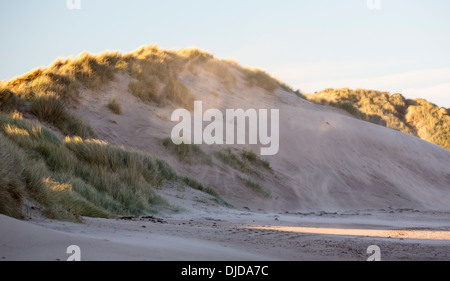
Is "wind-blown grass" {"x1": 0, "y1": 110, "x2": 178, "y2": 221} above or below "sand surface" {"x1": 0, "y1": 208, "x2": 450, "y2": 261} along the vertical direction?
above

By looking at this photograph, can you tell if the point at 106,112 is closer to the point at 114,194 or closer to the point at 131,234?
the point at 114,194

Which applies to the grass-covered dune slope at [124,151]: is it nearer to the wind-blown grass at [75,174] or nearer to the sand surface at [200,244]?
the wind-blown grass at [75,174]

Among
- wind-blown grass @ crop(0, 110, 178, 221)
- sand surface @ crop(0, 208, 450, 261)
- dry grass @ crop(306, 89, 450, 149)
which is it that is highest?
dry grass @ crop(306, 89, 450, 149)

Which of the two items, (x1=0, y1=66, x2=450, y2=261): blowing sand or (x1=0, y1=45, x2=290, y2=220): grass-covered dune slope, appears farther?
(x1=0, y1=45, x2=290, y2=220): grass-covered dune slope

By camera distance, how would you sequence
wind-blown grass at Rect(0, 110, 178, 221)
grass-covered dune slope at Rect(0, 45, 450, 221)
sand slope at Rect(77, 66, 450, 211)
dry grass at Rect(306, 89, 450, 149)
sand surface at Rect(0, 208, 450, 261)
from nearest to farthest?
1. sand surface at Rect(0, 208, 450, 261)
2. wind-blown grass at Rect(0, 110, 178, 221)
3. grass-covered dune slope at Rect(0, 45, 450, 221)
4. sand slope at Rect(77, 66, 450, 211)
5. dry grass at Rect(306, 89, 450, 149)

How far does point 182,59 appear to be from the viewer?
2114cm

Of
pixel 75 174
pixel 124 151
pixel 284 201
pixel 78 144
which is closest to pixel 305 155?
pixel 284 201

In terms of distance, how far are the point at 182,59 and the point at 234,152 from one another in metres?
6.32

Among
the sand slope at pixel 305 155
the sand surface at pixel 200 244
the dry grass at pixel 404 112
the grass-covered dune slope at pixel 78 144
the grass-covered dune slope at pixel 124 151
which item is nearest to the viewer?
the sand surface at pixel 200 244

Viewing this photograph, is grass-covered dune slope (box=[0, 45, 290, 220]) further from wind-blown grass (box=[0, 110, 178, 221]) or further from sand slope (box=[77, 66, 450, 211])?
sand slope (box=[77, 66, 450, 211])

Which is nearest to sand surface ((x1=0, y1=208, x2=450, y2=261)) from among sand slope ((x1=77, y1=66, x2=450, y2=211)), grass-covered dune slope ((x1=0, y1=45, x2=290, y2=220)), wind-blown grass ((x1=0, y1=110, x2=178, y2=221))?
wind-blown grass ((x1=0, y1=110, x2=178, y2=221))

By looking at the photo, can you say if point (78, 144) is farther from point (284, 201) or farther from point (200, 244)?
point (200, 244)

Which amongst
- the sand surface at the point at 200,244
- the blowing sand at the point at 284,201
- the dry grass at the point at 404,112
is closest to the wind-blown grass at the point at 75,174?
the blowing sand at the point at 284,201

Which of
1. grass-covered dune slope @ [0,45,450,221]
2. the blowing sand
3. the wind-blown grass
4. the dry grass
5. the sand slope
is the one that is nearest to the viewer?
the blowing sand
